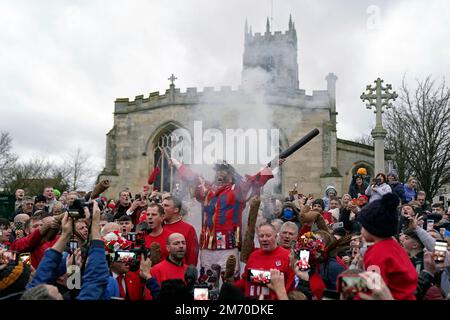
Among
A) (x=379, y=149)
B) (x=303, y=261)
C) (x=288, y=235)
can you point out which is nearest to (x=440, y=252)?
(x=303, y=261)

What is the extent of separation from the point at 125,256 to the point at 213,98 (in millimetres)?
19473

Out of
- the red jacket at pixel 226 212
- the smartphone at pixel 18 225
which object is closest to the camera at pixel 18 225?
the smartphone at pixel 18 225

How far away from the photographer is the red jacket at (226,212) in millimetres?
6434

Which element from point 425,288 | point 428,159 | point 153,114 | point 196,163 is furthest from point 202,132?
point 425,288

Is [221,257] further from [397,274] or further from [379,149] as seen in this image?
[379,149]

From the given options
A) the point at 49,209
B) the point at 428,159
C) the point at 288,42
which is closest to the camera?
the point at 49,209

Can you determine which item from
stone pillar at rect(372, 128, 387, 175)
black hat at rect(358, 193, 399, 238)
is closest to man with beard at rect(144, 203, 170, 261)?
black hat at rect(358, 193, 399, 238)

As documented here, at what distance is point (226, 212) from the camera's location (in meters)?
6.55

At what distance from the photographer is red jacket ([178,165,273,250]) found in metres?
6.43

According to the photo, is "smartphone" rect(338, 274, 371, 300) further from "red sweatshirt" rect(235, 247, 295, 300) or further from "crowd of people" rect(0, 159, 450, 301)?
"red sweatshirt" rect(235, 247, 295, 300)

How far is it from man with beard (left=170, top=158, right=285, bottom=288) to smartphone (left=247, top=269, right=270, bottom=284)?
2.12 metres
